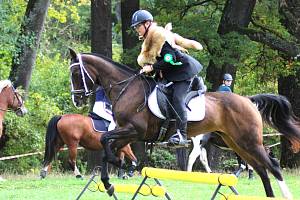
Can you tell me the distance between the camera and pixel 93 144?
17.3 m

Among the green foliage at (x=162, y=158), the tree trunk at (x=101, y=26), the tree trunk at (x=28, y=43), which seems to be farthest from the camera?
the green foliage at (x=162, y=158)

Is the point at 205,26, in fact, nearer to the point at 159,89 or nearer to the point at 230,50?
the point at 230,50

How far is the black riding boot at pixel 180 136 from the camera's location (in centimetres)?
1026

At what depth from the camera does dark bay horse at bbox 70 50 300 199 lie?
998 centimetres

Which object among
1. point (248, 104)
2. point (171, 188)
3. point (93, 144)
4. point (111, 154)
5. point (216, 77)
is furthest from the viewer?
point (216, 77)

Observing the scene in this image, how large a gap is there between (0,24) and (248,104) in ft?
33.8

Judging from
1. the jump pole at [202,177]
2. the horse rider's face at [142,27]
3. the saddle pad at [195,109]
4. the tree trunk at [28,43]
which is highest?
the tree trunk at [28,43]

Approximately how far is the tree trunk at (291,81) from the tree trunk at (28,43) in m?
7.69

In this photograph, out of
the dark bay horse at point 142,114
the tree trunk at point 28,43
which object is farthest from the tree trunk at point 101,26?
the dark bay horse at point 142,114

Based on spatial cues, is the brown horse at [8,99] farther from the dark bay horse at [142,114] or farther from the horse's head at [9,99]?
the dark bay horse at [142,114]

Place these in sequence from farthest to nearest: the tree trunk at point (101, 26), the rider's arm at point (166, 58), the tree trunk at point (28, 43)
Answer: the tree trunk at point (28, 43), the tree trunk at point (101, 26), the rider's arm at point (166, 58)

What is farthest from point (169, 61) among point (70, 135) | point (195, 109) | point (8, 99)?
point (70, 135)

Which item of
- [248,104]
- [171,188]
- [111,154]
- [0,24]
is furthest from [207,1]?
[111,154]

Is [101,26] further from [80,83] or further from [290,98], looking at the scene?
[80,83]
